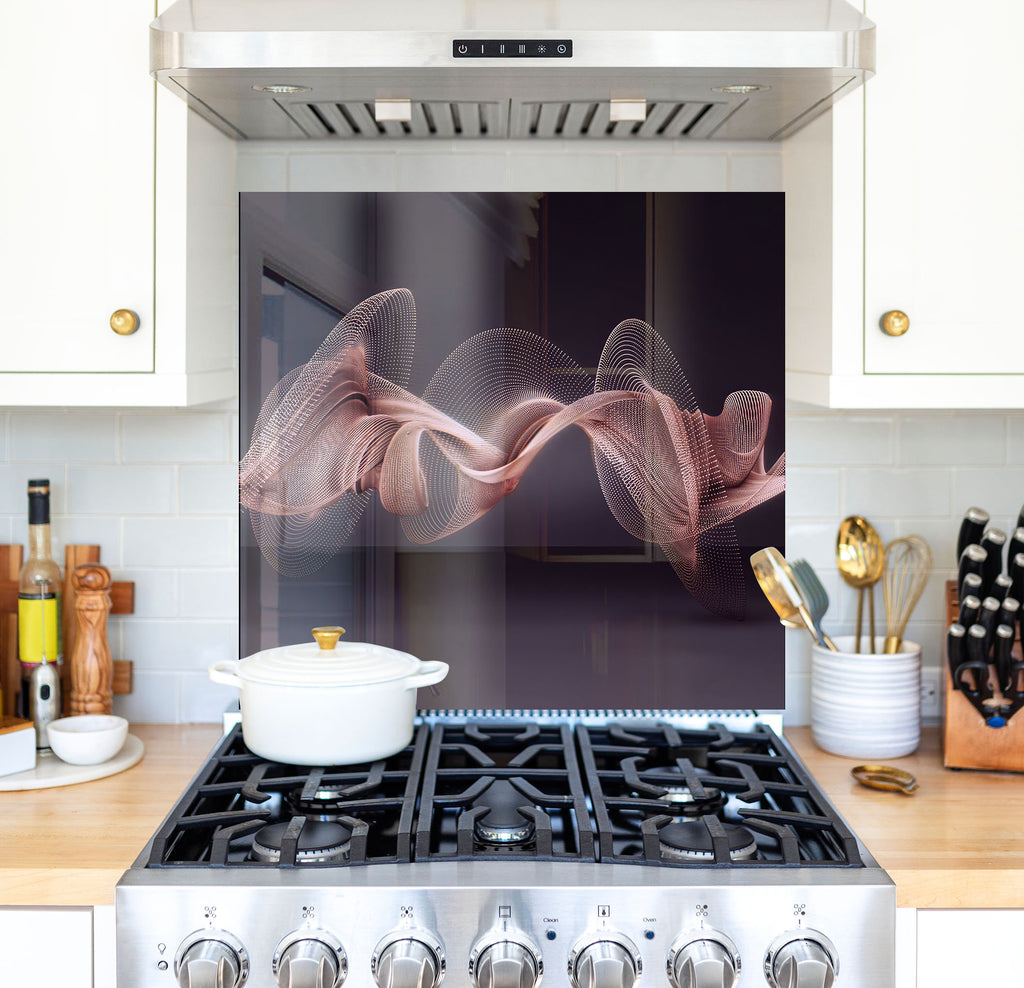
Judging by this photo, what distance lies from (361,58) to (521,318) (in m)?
0.64

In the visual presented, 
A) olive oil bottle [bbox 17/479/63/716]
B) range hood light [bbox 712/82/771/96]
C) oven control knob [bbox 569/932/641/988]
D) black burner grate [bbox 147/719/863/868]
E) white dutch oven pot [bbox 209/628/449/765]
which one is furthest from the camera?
olive oil bottle [bbox 17/479/63/716]

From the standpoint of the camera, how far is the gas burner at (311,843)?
57.4 inches

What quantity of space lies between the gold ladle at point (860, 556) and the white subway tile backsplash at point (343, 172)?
1035 mm

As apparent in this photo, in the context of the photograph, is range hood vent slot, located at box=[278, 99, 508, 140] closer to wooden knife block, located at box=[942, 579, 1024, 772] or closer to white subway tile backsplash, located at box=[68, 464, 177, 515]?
white subway tile backsplash, located at box=[68, 464, 177, 515]

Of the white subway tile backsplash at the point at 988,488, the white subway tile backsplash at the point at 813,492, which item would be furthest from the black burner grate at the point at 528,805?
the white subway tile backsplash at the point at 988,488

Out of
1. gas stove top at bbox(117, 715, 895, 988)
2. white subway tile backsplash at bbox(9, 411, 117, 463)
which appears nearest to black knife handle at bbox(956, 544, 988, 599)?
gas stove top at bbox(117, 715, 895, 988)

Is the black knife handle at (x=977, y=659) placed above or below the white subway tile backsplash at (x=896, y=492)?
below

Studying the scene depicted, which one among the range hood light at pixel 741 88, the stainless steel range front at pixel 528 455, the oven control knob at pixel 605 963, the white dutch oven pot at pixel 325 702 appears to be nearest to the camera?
the oven control knob at pixel 605 963

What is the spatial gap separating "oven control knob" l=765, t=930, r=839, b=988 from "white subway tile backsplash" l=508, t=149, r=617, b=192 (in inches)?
50.2

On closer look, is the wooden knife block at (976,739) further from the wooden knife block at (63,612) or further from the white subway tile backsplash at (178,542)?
the wooden knife block at (63,612)

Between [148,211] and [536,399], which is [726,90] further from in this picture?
[148,211]

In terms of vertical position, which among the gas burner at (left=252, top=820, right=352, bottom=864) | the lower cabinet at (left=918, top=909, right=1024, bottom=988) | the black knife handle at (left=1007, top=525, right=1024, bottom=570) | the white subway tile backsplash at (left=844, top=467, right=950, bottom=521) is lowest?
the lower cabinet at (left=918, top=909, right=1024, bottom=988)

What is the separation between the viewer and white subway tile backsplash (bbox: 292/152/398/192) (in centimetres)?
200

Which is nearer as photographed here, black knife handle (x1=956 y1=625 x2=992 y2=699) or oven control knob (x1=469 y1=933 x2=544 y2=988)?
oven control knob (x1=469 y1=933 x2=544 y2=988)
